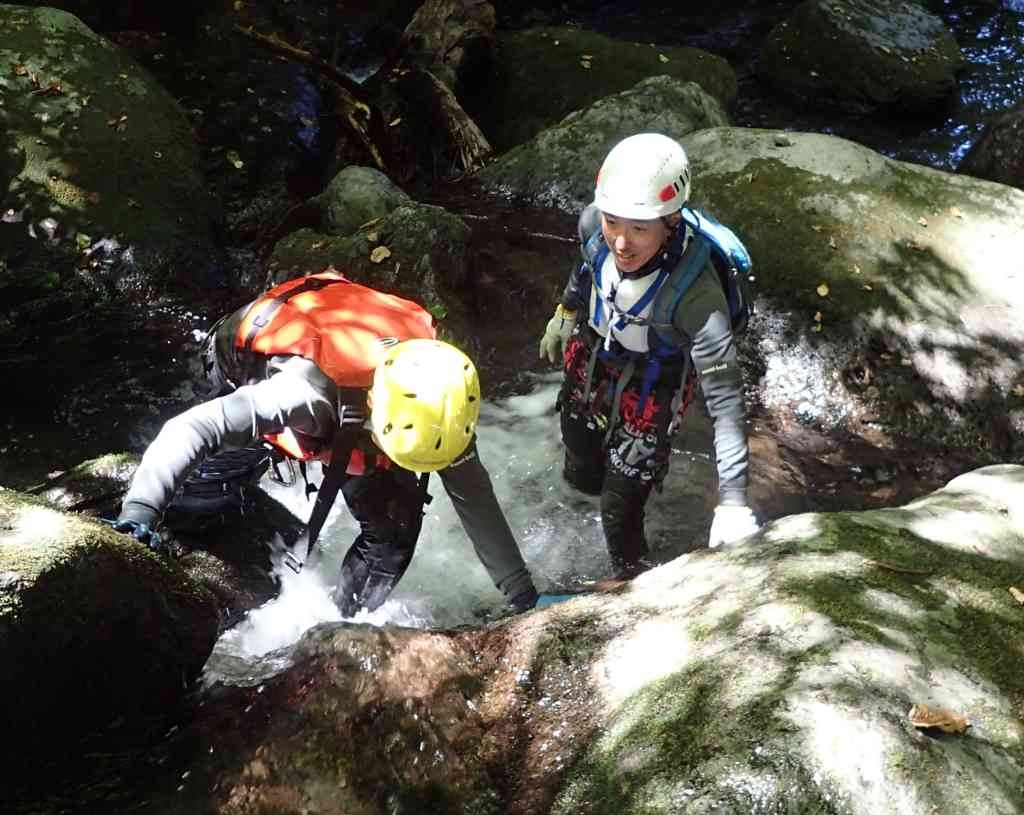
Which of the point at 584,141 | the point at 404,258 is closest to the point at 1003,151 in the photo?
the point at 584,141

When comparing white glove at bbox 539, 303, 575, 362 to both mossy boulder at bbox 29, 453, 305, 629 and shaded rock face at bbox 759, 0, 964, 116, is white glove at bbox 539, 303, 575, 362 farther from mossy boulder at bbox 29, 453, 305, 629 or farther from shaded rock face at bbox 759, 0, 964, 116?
shaded rock face at bbox 759, 0, 964, 116

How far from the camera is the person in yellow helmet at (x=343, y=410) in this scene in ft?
10.3

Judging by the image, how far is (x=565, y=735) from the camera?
2.73 metres

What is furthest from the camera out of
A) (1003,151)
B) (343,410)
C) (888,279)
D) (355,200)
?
(1003,151)

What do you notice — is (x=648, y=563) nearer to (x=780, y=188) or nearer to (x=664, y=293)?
(x=664, y=293)

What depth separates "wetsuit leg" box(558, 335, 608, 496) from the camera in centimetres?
438

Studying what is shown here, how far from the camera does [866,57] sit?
35.4 feet

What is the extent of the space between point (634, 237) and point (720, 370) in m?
0.65

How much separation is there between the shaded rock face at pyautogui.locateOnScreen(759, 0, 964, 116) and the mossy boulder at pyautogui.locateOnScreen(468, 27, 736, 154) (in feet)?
3.96

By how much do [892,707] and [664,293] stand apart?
1.85 meters

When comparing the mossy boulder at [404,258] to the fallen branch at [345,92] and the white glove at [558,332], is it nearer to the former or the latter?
the white glove at [558,332]

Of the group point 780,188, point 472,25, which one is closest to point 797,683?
point 780,188

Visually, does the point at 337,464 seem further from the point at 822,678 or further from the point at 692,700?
the point at 822,678

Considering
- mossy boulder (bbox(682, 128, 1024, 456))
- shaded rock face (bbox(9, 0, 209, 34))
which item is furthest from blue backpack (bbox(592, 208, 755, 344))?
shaded rock face (bbox(9, 0, 209, 34))
